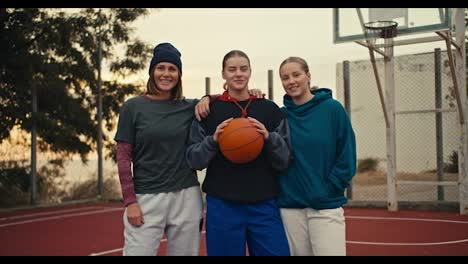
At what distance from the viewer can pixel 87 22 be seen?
37.2 feet

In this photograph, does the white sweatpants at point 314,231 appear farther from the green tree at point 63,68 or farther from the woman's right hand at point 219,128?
the green tree at point 63,68

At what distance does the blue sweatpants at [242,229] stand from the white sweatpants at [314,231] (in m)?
0.06

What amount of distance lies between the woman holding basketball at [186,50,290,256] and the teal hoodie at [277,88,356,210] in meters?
0.08

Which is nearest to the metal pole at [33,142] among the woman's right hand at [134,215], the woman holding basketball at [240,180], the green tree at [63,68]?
the green tree at [63,68]

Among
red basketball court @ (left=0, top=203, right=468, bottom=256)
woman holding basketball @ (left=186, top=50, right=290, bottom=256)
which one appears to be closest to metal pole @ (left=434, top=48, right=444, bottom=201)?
red basketball court @ (left=0, top=203, right=468, bottom=256)

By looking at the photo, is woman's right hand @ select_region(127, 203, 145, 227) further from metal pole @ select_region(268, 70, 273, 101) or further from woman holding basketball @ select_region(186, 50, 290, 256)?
metal pole @ select_region(268, 70, 273, 101)

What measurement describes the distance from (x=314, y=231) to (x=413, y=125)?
6917 millimetres

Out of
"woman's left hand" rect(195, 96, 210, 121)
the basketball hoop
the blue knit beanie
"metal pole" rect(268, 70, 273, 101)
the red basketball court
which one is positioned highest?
the basketball hoop

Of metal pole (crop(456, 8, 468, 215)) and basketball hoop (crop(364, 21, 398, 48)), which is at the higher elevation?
basketball hoop (crop(364, 21, 398, 48))

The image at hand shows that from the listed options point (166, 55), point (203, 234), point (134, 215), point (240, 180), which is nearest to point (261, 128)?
point (240, 180)

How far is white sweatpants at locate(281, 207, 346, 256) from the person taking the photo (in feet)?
9.17

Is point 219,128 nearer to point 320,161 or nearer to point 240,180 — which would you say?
point 240,180

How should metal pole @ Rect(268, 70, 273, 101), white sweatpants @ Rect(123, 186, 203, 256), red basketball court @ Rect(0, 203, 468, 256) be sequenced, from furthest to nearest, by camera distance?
metal pole @ Rect(268, 70, 273, 101) → red basketball court @ Rect(0, 203, 468, 256) → white sweatpants @ Rect(123, 186, 203, 256)
